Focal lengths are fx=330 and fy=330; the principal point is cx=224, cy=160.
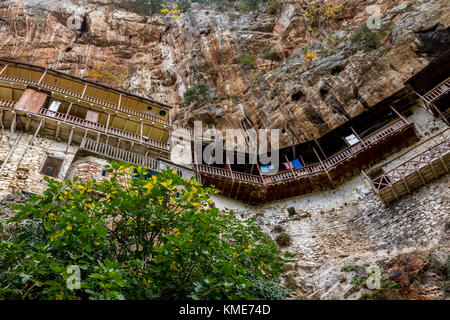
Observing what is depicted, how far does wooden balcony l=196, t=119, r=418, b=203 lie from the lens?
1989 cm

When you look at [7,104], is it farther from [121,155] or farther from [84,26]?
[84,26]

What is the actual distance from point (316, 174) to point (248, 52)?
49.7 ft

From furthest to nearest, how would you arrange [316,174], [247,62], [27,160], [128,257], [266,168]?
[247,62] < [266,168] < [316,174] < [27,160] < [128,257]

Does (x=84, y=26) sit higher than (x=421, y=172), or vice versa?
(x=84, y=26)

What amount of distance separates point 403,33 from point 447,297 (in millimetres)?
15992

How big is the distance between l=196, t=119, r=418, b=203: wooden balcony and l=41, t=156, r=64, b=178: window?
822 cm

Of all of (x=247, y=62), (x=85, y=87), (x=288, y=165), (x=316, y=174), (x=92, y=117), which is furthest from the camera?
(x=247, y=62)

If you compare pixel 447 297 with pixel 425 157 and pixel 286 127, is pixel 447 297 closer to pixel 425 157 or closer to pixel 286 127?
pixel 425 157

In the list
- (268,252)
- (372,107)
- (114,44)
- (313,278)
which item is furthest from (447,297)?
(114,44)

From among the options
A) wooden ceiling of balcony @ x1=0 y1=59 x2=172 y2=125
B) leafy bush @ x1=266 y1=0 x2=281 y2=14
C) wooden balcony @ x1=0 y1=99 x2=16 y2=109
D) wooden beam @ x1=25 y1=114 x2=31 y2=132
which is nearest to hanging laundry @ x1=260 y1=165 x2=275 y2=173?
wooden ceiling of balcony @ x1=0 y1=59 x2=172 y2=125

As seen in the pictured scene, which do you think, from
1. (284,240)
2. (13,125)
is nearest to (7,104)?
(13,125)

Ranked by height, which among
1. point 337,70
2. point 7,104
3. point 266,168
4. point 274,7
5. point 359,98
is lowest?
point 266,168

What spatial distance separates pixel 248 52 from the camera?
30859mm

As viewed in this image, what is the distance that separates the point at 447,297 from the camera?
10086 millimetres
